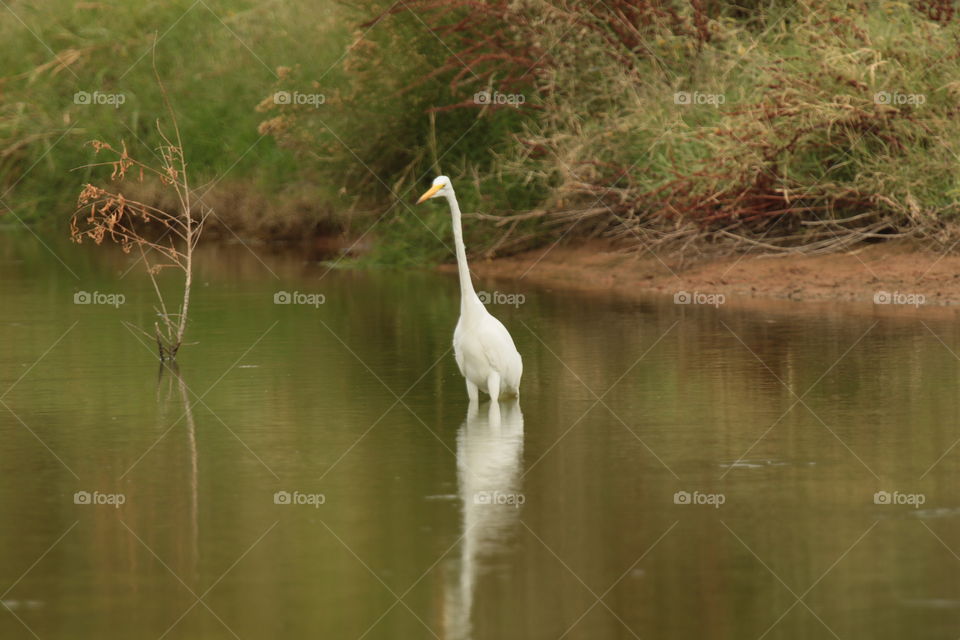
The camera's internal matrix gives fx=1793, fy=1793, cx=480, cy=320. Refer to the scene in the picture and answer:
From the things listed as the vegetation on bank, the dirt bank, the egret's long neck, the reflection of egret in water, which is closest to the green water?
the reflection of egret in water

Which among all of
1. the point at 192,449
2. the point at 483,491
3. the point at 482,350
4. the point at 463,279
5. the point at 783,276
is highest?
the point at 783,276

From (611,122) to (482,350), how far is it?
11.0 m

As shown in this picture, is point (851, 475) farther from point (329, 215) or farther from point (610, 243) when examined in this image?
point (329, 215)

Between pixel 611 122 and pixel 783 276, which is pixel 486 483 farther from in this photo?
pixel 611 122

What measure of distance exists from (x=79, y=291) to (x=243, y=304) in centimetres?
296

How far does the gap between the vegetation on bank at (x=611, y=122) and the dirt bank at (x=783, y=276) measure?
30cm

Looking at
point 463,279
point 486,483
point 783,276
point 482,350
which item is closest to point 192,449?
point 486,483

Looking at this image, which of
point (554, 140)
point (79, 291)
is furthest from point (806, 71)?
point (79, 291)

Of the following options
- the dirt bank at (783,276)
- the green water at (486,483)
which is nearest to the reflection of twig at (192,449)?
the green water at (486,483)

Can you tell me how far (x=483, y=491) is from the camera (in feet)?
32.2

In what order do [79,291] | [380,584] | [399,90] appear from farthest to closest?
[399,90] < [79,291] < [380,584]

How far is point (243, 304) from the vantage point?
805 inches

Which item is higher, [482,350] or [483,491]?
[482,350]

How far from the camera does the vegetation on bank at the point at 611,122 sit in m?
20.7
